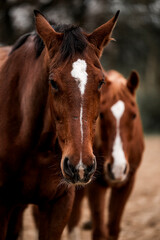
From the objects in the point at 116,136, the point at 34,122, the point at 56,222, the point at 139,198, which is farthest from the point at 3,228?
the point at 139,198

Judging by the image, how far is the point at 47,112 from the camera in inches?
115

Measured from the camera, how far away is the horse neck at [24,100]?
2.92 metres

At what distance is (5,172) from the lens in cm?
296

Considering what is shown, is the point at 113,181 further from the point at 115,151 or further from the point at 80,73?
the point at 80,73

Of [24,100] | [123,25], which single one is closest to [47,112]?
[24,100]

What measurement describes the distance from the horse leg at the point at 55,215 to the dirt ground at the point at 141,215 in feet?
7.05

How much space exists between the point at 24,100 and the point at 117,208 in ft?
7.08

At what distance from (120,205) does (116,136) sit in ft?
3.04

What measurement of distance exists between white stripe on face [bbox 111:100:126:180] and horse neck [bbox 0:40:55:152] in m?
1.26

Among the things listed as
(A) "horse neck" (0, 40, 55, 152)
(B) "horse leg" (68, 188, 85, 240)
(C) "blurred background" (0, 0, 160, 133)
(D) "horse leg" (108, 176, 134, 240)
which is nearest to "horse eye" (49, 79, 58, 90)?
(A) "horse neck" (0, 40, 55, 152)

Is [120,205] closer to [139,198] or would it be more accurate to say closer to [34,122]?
[34,122]

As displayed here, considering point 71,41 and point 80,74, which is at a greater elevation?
point 71,41

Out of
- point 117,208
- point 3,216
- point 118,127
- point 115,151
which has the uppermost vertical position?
point 118,127

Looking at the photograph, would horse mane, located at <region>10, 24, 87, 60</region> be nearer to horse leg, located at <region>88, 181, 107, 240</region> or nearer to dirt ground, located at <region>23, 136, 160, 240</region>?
horse leg, located at <region>88, 181, 107, 240</region>
